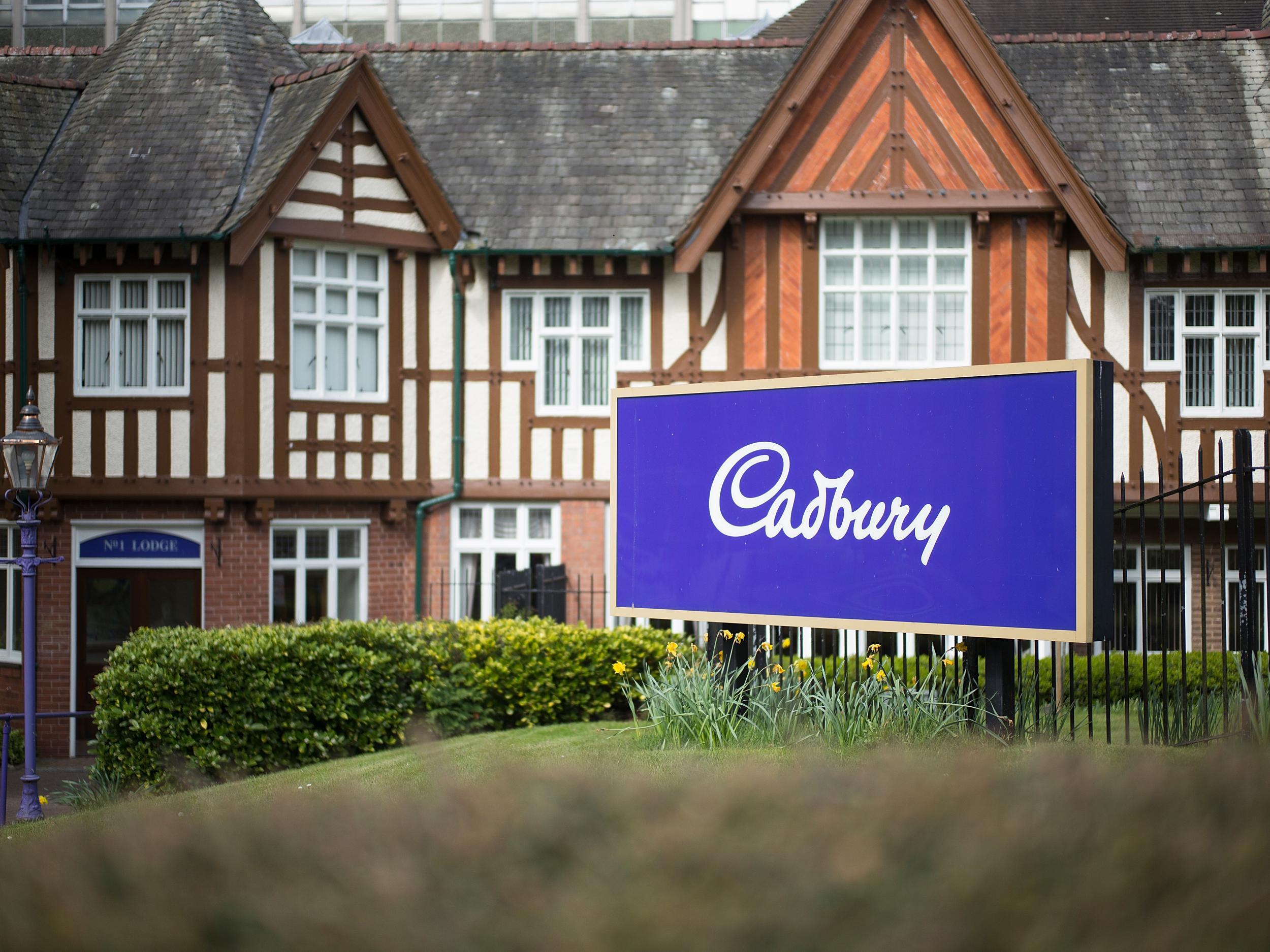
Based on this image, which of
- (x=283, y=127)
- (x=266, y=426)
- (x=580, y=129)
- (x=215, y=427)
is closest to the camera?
(x=215, y=427)

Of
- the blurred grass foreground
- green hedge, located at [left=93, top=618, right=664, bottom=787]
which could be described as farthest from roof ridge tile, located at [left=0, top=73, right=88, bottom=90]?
the blurred grass foreground

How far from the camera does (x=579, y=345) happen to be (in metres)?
18.0

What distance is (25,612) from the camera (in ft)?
39.7

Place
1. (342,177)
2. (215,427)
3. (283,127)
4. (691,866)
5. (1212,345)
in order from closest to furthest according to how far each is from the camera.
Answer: (691,866), (215,427), (342,177), (283,127), (1212,345)

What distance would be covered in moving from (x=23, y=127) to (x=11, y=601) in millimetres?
6442

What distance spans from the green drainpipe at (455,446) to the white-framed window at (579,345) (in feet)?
2.02

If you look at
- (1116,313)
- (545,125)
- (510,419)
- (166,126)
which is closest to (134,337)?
(166,126)

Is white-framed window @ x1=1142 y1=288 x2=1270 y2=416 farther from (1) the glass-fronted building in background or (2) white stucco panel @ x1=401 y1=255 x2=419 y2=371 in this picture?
(1) the glass-fronted building in background

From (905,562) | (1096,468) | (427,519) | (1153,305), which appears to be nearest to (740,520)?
(905,562)

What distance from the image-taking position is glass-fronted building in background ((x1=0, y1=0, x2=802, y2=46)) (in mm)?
35812

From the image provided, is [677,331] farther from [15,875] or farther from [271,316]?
[15,875]

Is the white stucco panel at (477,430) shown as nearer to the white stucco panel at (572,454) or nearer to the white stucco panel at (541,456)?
the white stucco panel at (541,456)

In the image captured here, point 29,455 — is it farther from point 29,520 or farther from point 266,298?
point 266,298

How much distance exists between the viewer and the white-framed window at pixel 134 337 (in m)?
17.0
